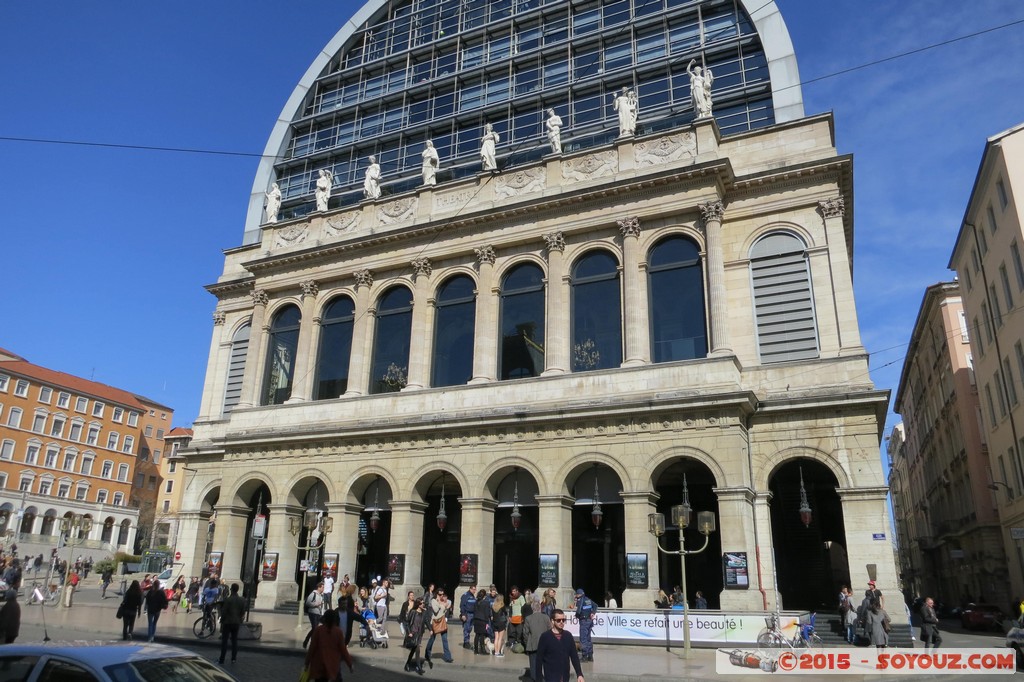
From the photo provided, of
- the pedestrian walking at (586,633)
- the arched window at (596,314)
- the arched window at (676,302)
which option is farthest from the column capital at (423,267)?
the pedestrian walking at (586,633)

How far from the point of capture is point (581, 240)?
27984mm

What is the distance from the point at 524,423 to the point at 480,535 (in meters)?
4.24

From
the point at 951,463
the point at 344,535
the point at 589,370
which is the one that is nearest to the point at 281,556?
the point at 344,535

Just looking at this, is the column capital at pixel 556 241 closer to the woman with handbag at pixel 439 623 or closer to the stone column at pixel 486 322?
the stone column at pixel 486 322

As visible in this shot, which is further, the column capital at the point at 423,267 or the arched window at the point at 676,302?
the column capital at the point at 423,267

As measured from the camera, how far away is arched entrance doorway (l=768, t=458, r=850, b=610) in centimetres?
2595

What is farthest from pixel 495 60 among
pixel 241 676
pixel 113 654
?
pixel 113 654

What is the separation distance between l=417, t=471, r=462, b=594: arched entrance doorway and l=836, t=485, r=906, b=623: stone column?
14515 millimetres

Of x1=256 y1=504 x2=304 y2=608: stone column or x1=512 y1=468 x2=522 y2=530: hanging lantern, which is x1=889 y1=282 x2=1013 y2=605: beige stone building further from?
x1=256 y1=504 x2=304 y2=608: stone column

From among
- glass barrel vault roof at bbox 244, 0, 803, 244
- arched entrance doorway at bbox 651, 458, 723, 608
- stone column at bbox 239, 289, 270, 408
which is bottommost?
arched entrance doorway at bbox 651, 458, 723, 608

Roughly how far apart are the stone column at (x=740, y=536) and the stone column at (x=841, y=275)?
Result: 20.6ft

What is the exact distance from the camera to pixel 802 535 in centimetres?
2748

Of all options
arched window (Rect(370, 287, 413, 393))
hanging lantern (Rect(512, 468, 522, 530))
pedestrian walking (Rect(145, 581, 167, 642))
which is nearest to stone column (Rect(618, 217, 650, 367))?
hanging lantern (Rect(512, 468, 522, 530))

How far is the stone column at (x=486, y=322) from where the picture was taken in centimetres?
2761
